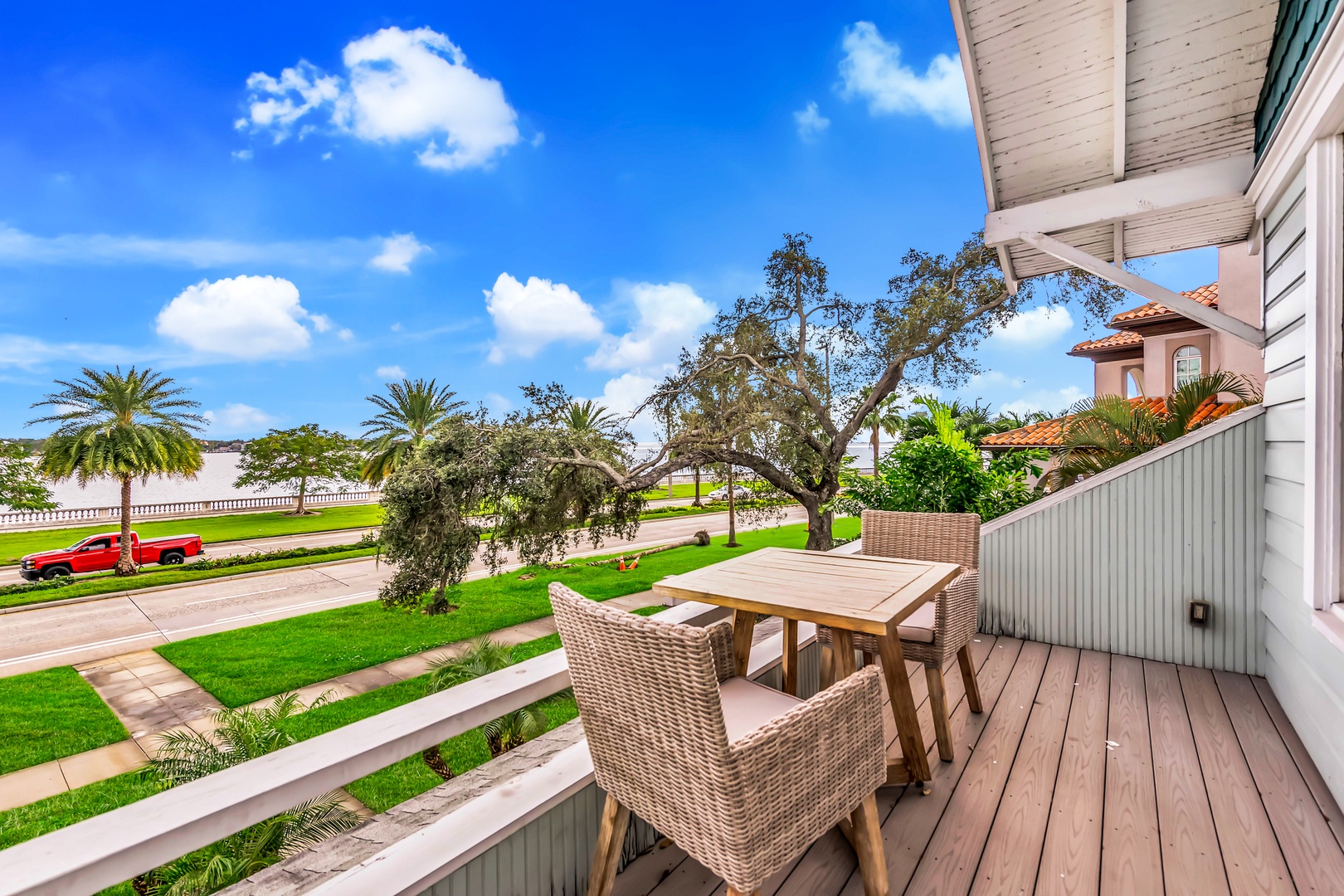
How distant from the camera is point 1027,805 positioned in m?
1.83

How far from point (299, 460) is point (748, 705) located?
3040 centimetres

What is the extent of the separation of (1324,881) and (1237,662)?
1.74 metres

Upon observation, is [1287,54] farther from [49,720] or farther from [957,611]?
[49,720]

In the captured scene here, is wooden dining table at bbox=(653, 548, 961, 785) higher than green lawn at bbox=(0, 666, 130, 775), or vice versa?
wooden dining table at bbox=(653, 548, 961, 785)

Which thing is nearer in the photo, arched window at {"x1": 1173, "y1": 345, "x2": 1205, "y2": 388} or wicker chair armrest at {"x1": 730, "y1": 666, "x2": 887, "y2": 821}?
wicker chair armrest at {"x1": 730, "y1": 666, "x2": 887, "y2": 821}

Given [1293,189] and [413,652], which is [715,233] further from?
[1293,189]

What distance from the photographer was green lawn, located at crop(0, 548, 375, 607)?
40.4 ft

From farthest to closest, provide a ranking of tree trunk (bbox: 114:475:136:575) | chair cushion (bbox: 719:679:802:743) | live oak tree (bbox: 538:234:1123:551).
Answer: tree trunk (bbox: 114:475:136:575)
live oak tree (bbox: 538:234:1123:551)
chair cushion (bbox: 719:679:802:743)

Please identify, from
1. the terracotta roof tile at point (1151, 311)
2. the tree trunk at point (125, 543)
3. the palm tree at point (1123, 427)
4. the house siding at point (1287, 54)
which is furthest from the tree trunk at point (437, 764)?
the tree trunk at point (125, 543)

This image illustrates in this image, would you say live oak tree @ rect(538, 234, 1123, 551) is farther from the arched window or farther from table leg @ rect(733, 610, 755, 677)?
table leg @ rect(733, 610, 755, 677)

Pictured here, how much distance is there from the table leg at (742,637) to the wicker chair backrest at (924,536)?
3.25 feet

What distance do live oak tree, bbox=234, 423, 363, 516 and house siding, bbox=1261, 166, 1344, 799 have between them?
30126 mm

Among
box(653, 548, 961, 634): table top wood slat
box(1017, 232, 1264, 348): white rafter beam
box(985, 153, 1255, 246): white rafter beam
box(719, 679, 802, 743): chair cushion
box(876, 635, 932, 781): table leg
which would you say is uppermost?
box(985, 153, 1255, 246): white rafter beam

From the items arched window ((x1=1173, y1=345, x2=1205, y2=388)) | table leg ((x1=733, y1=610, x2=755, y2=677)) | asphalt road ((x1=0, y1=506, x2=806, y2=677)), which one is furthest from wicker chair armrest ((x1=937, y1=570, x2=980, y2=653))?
asphalt road ((x1=0, y1=506, x2=806, y2=677))
